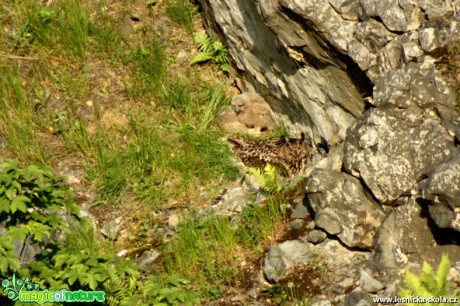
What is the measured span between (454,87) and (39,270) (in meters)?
3.46

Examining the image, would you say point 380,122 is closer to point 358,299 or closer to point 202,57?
point 358,299

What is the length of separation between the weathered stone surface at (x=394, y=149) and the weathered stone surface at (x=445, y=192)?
30 cm

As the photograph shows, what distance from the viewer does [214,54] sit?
332 inches

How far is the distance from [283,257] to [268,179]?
3.35ft

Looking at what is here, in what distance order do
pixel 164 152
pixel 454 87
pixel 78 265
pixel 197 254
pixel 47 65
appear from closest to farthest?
pixel 78 265, pixel 454 87, pixel 197 254, pixel 164 152, pixel 47 65

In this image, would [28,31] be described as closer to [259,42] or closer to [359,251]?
[259,42]

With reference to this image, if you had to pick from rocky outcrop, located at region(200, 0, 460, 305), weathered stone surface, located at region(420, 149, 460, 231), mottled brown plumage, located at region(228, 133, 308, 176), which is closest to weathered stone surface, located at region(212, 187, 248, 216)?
mottled brown plumage, located at region(228, 133, 308, 176)

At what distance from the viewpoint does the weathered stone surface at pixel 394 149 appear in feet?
18.7

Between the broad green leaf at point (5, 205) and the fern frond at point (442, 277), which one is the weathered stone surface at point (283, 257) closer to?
the fern frond at point (442, 277)

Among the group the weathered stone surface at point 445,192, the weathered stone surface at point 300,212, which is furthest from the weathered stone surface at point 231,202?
the weathered stone surface at point 445,192

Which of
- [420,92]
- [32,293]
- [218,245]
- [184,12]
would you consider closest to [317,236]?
[218,245]

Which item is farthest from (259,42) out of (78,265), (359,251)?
(78,265)

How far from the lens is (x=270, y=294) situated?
5922 millimetres

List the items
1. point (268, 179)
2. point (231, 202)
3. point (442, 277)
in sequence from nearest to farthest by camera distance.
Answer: point (442, 277)
point (268, 179)
point (231, 202)
